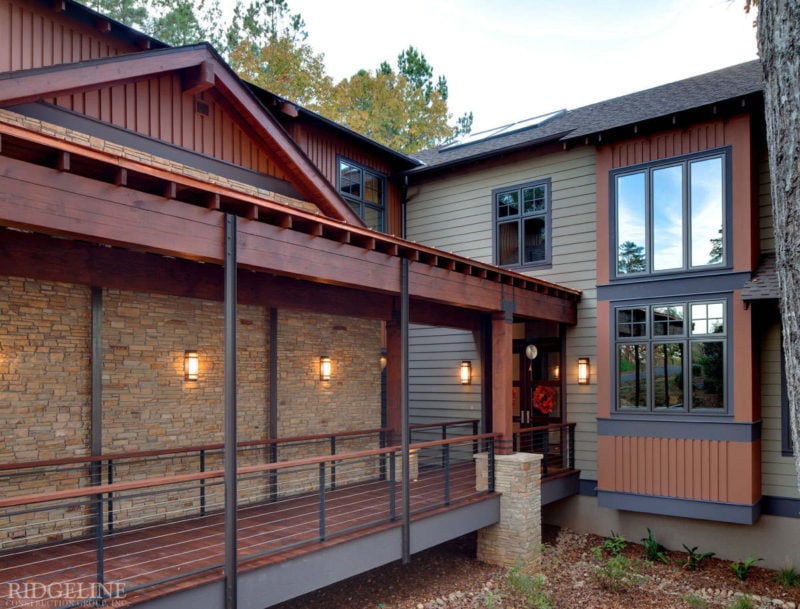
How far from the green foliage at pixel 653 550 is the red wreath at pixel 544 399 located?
303 centimetres

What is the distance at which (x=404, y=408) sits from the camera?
24.3ft

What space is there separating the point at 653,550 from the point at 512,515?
2551 millimetres

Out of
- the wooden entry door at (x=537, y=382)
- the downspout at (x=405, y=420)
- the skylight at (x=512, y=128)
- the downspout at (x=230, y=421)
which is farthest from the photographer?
the skylight at (x=512, y=128)

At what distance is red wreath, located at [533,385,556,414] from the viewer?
40.9 ft

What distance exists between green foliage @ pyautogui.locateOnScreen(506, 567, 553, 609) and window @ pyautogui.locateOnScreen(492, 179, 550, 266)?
594 cm

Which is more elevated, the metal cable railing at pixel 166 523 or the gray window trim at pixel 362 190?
the gray window trim at pixel 362 190

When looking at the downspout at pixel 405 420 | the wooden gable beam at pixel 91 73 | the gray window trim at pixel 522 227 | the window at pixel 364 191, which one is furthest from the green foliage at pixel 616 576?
the wooden gable beam at pixel 91 73

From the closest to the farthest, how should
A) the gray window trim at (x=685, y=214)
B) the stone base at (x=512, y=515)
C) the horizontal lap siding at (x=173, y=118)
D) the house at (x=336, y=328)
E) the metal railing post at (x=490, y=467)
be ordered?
the house at (x=336, y=328) → the horizontal lap siding at (x=173, y=118) → the stone base at (x=512, y=515) → the metal railing post at (x=490, y=467) → the gray window trim at (x=685, y=214)

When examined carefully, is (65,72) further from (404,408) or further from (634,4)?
(634,4)

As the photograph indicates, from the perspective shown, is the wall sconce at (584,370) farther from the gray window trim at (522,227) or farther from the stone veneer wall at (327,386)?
the stone veneer wall at (327,386)

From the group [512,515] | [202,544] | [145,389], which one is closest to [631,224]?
[512,515]

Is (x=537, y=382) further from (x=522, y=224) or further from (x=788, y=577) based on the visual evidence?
(x=788, y=577)

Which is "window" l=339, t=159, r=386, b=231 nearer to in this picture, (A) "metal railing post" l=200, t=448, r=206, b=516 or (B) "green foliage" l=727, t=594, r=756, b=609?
(A) "metal railing post" l=200, t=448, r=206, b=516

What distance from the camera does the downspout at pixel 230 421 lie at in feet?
17.2
